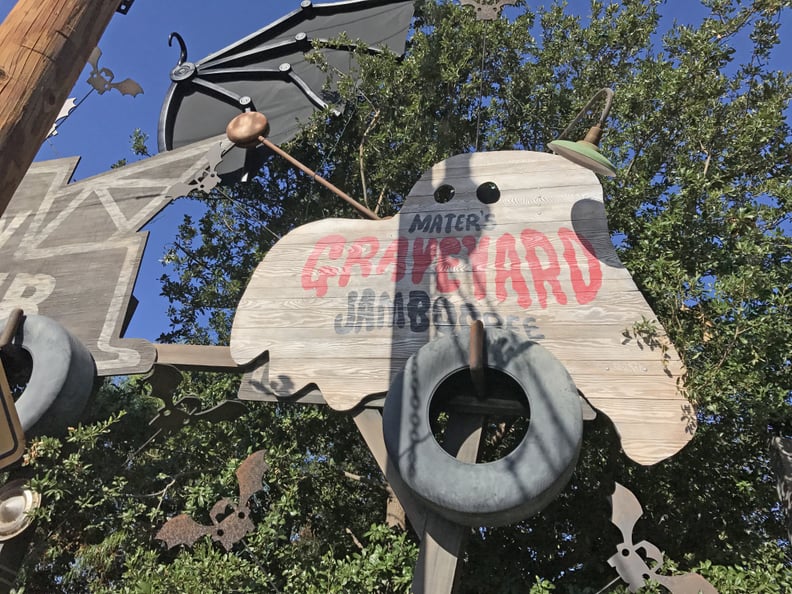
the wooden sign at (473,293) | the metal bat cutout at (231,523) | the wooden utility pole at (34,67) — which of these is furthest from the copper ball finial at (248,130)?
the wooden utility pole at (34,67)

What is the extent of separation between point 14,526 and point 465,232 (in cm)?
382

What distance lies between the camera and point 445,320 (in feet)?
13.0

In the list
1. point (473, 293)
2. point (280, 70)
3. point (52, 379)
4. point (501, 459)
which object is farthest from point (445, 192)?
point (280, 70)

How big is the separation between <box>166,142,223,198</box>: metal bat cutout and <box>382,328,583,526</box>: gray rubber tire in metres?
3.43

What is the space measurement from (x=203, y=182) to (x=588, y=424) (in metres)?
4.33

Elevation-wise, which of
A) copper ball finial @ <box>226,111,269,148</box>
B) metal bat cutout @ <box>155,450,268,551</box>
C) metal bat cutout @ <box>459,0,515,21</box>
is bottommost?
metal bat cutout @ <box>155,450,268,551</box>

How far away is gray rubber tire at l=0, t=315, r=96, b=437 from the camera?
4.41 metres

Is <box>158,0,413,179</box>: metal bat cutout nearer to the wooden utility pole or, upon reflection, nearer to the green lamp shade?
the green lamp shade

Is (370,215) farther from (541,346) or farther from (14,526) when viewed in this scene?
(14,526)

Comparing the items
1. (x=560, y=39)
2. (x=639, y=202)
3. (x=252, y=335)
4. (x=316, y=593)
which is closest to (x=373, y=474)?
(x=316, y=593)

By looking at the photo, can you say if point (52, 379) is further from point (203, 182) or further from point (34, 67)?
point (34, 67)

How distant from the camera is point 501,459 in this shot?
3066 mm

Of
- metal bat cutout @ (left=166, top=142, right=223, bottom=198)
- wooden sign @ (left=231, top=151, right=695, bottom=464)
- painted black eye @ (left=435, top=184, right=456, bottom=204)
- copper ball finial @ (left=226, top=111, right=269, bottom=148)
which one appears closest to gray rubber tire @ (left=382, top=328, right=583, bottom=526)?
wooden sign @ (left=231, top=151, right=695, bottom=464)

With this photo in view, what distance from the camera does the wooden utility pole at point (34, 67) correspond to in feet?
7.45
